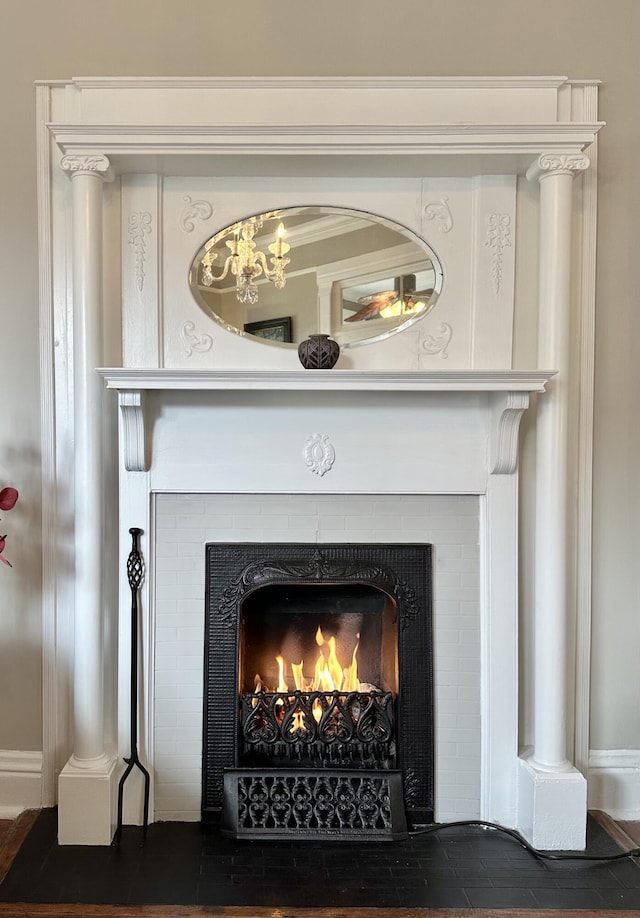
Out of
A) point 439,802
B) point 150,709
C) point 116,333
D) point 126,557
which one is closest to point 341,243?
point 116,333

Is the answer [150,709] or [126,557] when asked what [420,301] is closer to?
[126,557]

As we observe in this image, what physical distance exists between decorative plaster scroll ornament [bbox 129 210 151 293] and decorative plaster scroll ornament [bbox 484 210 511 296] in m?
1.09

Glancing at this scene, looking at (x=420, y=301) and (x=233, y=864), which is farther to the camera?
(x=420, y=301)

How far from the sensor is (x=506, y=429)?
2258 millimetres

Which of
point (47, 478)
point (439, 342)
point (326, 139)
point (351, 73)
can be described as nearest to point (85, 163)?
point (326, 139)

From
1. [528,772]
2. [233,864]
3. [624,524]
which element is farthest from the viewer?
[624,524]

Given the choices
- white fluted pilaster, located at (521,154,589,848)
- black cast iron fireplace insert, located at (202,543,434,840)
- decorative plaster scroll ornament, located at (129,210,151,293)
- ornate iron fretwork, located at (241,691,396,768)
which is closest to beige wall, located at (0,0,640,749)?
white fluted pilaster, located at (521,154,589,848)

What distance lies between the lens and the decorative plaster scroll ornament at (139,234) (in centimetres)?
230

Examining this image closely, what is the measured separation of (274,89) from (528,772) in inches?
89.7

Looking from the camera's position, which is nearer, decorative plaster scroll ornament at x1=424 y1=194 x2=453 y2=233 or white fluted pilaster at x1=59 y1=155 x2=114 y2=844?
white fluted pilaster at x1=59 y1=155 x2=114 y2=844

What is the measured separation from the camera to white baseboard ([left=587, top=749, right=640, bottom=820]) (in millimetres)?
2418

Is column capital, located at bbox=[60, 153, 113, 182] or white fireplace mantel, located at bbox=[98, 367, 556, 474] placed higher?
column capital, located at bbox=[60, 153, 113, 182]

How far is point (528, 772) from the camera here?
2.25 metres

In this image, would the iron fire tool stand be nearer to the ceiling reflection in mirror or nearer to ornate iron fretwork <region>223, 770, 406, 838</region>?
ornate iron fretwork <region>223, 770, 406, 838</region>
